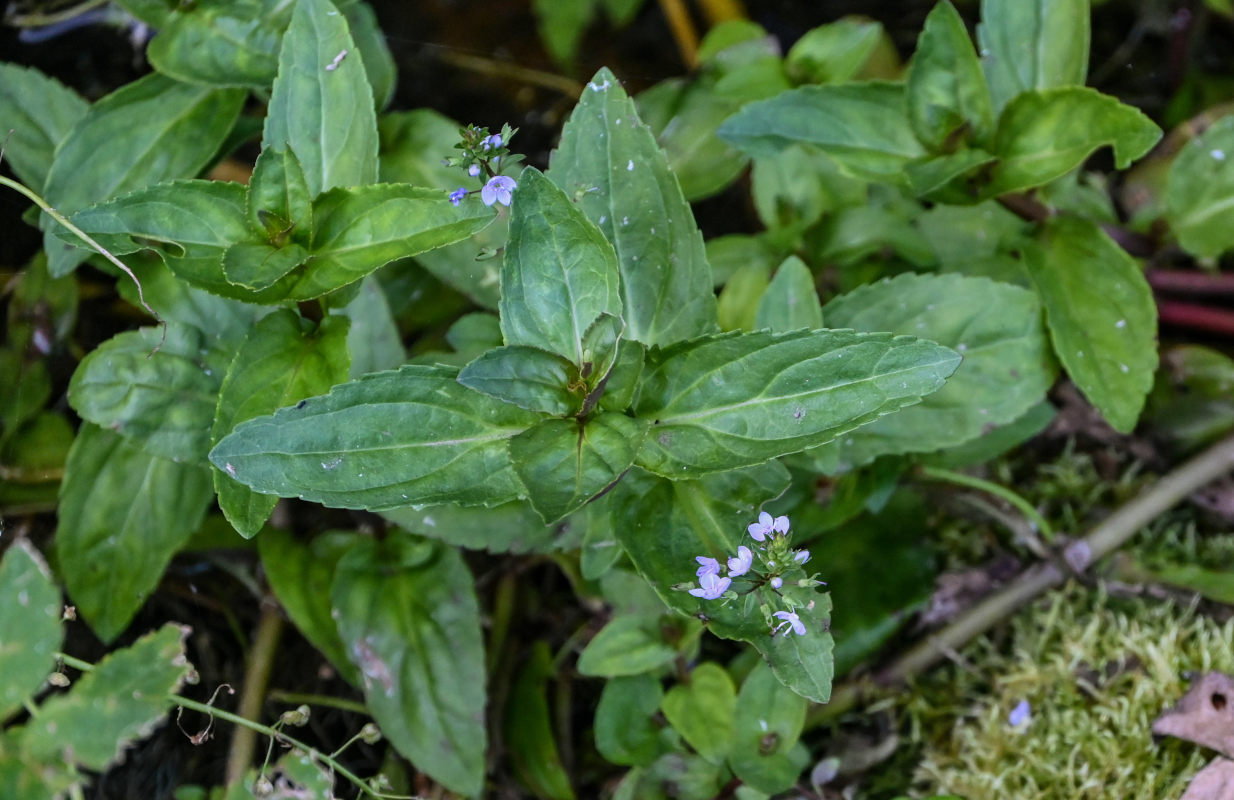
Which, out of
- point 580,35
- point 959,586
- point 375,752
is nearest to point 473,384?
point 375,752

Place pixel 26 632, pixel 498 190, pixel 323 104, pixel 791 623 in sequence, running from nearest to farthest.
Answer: pixel 26 632 → pixel 791 623 → pixel 498 190 → pixel 323 104

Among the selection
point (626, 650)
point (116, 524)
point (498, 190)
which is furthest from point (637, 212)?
point (116, 524)

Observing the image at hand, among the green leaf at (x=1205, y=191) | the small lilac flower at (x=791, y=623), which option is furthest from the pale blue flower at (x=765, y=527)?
the green leaf at (x=1205, y=191)

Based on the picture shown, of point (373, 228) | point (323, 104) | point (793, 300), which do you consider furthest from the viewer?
point (793, 300)

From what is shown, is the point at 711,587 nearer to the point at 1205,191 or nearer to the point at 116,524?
the point at 116,524

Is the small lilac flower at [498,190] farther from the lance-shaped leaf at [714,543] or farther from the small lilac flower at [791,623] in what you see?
the small lilac flower at [791,623]

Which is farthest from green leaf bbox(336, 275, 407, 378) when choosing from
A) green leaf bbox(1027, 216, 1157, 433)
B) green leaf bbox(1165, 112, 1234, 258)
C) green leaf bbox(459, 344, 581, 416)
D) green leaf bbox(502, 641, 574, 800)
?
green leaf bbox(1165, 112, 1234, 258)
